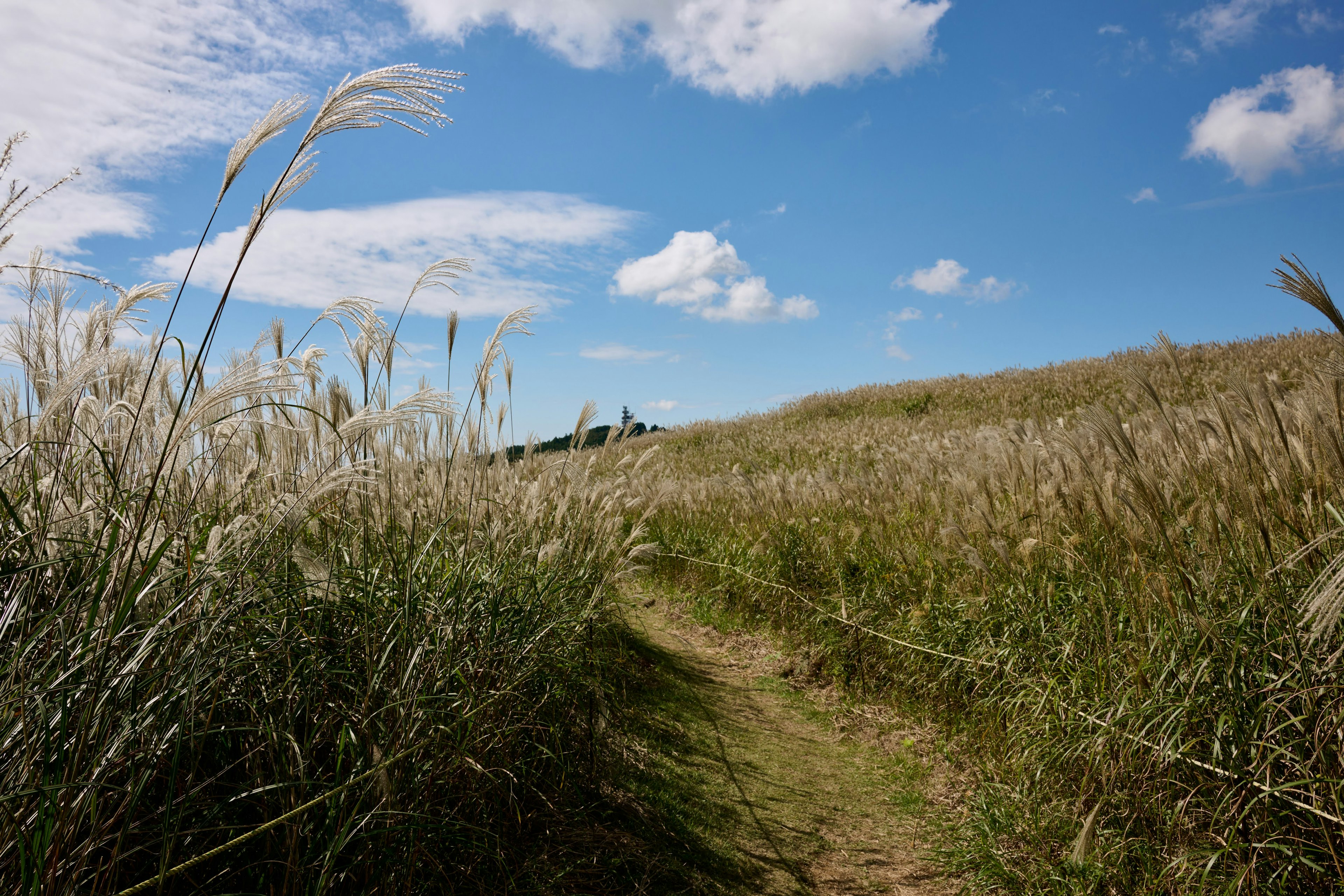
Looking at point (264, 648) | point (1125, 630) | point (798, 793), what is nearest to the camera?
point (264, 648)

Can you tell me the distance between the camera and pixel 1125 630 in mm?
2789

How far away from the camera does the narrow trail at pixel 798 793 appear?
2738 millimetres

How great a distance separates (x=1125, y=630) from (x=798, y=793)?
1629mm

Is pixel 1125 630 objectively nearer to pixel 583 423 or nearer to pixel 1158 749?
pixel 1158 749

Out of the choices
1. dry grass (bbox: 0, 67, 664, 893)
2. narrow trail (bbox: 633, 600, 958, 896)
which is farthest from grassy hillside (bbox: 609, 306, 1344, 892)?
dry grass (bbox: 0, 67, 664, 893)

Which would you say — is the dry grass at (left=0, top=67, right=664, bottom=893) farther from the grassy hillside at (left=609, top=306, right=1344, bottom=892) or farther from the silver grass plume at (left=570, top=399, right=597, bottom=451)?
the grassy hillside at (left=609, top=306, right=1344, bottom=892)

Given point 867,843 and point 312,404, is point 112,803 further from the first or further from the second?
point 867,843

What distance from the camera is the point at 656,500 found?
4.43 meters

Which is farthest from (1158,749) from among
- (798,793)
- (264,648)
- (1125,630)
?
(264,648)

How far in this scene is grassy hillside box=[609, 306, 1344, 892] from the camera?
2129mm

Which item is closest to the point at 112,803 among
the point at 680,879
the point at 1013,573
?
the point at 680,879

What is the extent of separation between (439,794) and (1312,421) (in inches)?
126

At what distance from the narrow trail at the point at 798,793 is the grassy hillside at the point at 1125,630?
0.30 meters

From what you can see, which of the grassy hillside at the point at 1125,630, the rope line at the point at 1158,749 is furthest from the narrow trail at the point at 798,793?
the rope line at the point at 1158,749
